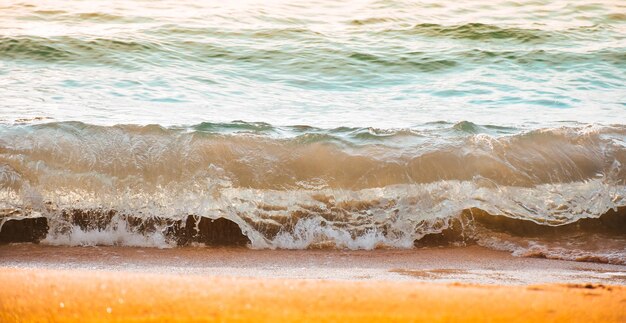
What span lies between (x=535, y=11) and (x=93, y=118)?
714 cm

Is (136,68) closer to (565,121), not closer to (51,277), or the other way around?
(565,121)

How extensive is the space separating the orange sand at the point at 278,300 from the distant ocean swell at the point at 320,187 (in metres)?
1.42

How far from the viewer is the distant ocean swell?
439cm

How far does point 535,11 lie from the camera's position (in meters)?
11.0

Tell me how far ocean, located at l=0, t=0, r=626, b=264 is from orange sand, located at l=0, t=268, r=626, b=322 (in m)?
1.44

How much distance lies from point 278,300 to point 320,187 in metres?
2.01

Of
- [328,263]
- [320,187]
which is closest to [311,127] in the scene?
[320,187]

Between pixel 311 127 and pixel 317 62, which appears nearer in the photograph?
pixel 311 127

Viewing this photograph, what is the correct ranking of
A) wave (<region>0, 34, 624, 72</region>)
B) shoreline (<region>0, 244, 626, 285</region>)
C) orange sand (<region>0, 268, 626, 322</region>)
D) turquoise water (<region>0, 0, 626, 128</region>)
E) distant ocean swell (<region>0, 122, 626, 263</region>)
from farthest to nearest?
wave (<region>0, 34, 624, 72</region>) → turquoise water (<region>0, 0, 626, 128</region>) → distant ocean swell (<region>0, 122, 626, 263</region>) → shoreline (<region>0, 244, 626, 285</region>) → orange sand (<region>0, 268, 626, 322</region>)

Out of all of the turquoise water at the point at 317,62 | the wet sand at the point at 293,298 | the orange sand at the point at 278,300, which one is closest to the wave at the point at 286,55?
the turquoise water at the point at 317,62

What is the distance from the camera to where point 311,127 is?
5582mm

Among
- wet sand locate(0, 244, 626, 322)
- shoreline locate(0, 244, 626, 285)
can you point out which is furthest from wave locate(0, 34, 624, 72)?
wet sand locate(0, 244, 626, 322)

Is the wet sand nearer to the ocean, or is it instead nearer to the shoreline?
the shoreline

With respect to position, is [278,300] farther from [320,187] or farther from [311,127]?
[311,127]
